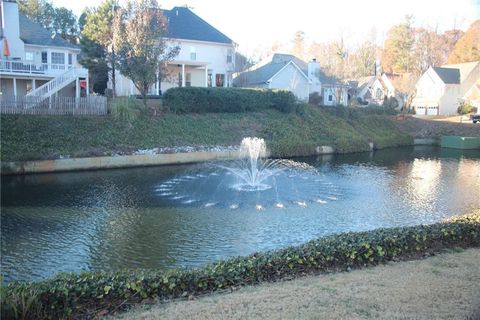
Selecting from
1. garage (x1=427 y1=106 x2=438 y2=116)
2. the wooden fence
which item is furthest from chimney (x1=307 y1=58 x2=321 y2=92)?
the wooden fence

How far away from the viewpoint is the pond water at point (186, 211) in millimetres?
10898

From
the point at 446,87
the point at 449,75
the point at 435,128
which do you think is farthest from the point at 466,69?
the point at 435,128

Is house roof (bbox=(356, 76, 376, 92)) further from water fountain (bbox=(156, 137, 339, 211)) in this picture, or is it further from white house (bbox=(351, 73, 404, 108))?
water fountain (bbox=(156, 137, 339, 211))

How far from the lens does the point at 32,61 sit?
1346 inches

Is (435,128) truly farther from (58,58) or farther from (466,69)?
(58,58)

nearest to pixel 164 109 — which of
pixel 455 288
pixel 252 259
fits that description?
pixel 252 259

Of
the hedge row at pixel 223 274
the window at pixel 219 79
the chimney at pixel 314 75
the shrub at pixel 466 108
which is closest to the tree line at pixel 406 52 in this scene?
the shrub at pixel 466 108

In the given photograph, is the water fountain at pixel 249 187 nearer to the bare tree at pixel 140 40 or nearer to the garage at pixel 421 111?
the bare tree at pixel 140 40

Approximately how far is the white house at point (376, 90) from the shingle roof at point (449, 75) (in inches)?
247

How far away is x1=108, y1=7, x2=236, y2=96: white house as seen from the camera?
1567 inches

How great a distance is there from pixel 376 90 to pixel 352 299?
67.4m

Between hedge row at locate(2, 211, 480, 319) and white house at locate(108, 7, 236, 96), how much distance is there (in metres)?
32.3

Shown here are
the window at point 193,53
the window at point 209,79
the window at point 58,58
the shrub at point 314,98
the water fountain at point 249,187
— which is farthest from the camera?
the shrub at point 314,98

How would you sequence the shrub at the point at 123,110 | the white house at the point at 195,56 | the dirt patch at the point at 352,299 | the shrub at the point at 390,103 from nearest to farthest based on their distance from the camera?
the dirt patch at the point at 352,299 < the shrub at the point at 123,110 < the white house at the point at 195,56 < the shrub at the point at 390,103
